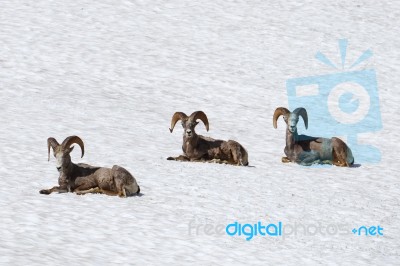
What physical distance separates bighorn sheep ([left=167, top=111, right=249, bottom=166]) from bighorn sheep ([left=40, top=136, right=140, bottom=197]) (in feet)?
13.4

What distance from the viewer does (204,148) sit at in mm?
22219

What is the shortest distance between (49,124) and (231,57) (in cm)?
1351

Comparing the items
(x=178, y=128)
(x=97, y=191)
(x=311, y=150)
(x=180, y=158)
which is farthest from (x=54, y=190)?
(x=178, y=128)

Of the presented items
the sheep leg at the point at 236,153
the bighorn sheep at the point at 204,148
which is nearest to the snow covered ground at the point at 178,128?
the sheep leg at the point at 236,153

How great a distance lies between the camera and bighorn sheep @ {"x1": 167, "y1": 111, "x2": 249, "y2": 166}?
2191 cm

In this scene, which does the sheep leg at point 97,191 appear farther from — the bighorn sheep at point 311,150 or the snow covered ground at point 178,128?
the bighorn sheep at point 311,150

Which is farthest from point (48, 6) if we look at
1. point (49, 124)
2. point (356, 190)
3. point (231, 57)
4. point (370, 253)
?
point (370, 253)

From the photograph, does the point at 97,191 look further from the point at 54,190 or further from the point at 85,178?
the point at 54,190

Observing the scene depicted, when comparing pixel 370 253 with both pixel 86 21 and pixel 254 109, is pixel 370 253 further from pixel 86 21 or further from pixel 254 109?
pixel 86 21

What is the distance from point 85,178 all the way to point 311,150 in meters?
7.49

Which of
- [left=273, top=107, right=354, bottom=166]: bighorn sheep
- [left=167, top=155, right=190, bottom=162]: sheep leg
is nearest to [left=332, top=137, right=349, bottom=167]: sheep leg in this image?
[left=273, top=107, right=354, bottom=166]: bighorn sheep

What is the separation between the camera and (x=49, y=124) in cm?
2506

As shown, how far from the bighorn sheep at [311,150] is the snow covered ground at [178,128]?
1.81 ft

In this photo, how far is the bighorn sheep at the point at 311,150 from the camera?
2314cm
